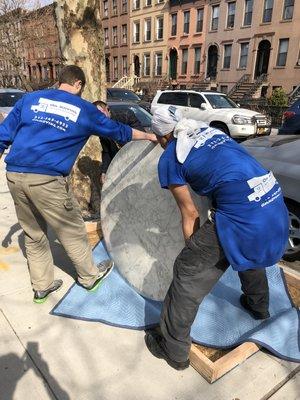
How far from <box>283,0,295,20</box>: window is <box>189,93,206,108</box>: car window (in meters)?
15.1

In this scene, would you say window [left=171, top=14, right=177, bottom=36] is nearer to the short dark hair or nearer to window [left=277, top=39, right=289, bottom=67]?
window [left=277, top=39, right=289, bottom=67]

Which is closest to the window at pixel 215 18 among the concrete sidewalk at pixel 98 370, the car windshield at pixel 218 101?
the car windshield at pixel 218 101

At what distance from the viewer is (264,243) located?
211cm

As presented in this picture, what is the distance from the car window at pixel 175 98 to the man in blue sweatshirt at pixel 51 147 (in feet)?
37.5

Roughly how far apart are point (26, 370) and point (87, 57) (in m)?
3.62

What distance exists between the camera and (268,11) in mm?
24953

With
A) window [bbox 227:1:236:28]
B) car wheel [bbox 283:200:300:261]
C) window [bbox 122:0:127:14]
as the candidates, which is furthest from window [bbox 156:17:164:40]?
car wheel [bbox 283:200:300:261]

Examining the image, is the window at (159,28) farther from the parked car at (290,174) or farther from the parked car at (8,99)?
the parked car at (290,174)

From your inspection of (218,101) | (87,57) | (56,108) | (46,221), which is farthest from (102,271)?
(218,101)

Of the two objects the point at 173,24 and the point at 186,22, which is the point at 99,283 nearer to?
the point at 186,22

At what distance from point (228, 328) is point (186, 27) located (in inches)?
1289

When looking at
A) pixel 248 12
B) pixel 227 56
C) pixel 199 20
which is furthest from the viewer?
pixel 199 20

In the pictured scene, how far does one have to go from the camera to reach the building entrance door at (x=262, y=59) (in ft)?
85.7

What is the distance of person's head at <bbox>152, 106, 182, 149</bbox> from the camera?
7.47ft
